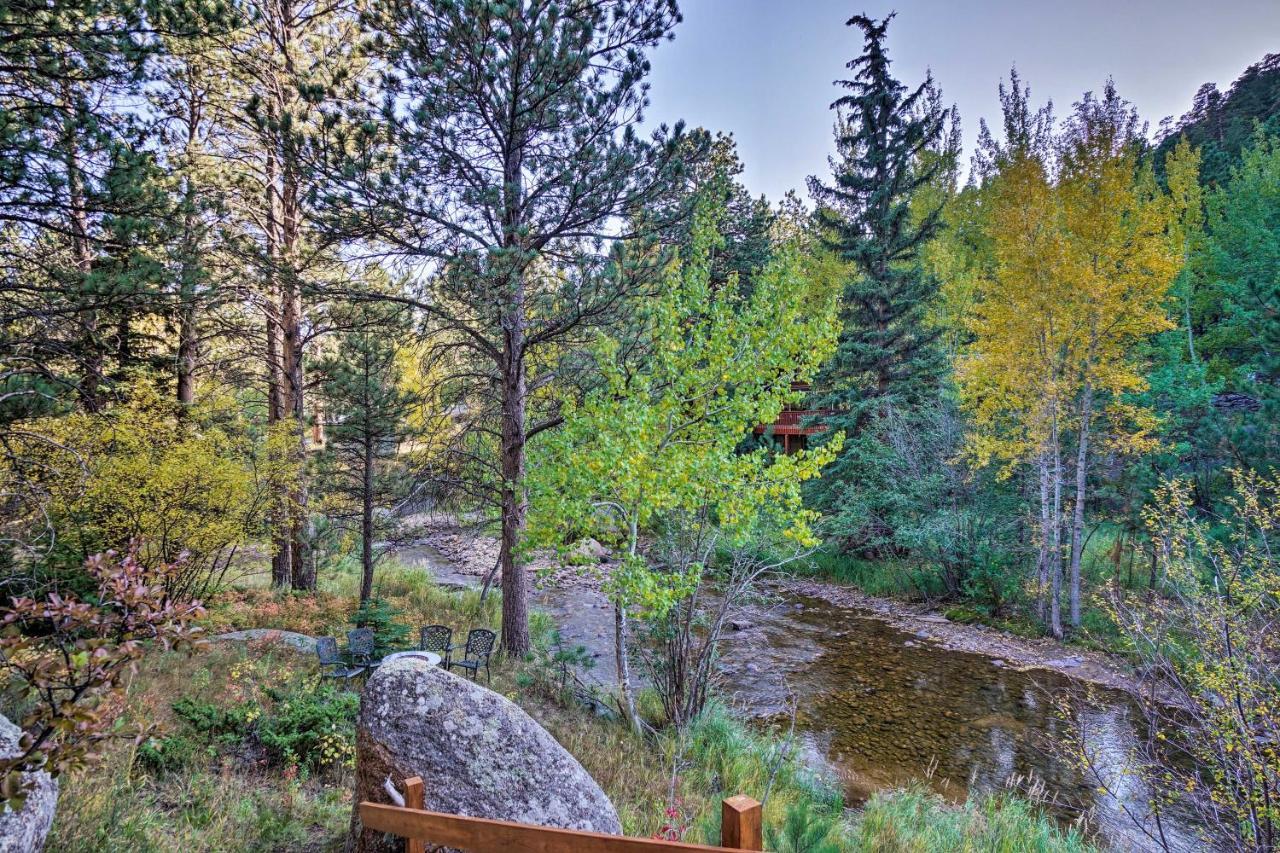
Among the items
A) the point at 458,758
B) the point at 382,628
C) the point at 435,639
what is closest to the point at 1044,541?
the point at 435,639

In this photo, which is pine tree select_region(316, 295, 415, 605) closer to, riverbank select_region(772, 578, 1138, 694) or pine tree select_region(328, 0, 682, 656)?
pine tree select_region(328, 0, 682, 656)

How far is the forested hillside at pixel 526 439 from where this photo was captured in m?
4.24

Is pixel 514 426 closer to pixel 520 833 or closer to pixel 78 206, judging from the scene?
pixel 78 206

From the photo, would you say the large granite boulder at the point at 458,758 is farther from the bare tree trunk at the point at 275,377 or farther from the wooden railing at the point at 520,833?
the bare tree trunk at the point at 275,377

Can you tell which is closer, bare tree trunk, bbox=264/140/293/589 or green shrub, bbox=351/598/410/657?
green shrub, bbox=351/598/410/657

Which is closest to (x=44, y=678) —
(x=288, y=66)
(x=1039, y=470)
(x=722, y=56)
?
(x=288, y=66)

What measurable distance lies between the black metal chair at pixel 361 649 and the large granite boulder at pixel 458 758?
13.2 ft

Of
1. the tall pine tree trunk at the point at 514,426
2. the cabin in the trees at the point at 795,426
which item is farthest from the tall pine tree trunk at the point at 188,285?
the cabin in the trees at the point at 795,426

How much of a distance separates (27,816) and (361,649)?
4.24 metres

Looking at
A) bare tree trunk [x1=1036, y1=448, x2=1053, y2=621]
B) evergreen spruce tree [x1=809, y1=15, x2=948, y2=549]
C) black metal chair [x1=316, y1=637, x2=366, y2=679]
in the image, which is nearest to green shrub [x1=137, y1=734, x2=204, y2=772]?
black metal chair [x1=316, y1=637, x2=366, y2=679]

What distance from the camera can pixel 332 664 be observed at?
262 inches

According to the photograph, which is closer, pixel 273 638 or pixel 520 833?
pixel 520 833

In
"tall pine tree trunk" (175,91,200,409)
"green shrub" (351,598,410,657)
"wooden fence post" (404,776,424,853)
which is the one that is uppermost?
"tall pine tree trunk" (175,91,200,409)

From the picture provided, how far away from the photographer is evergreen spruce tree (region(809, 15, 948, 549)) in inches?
548
